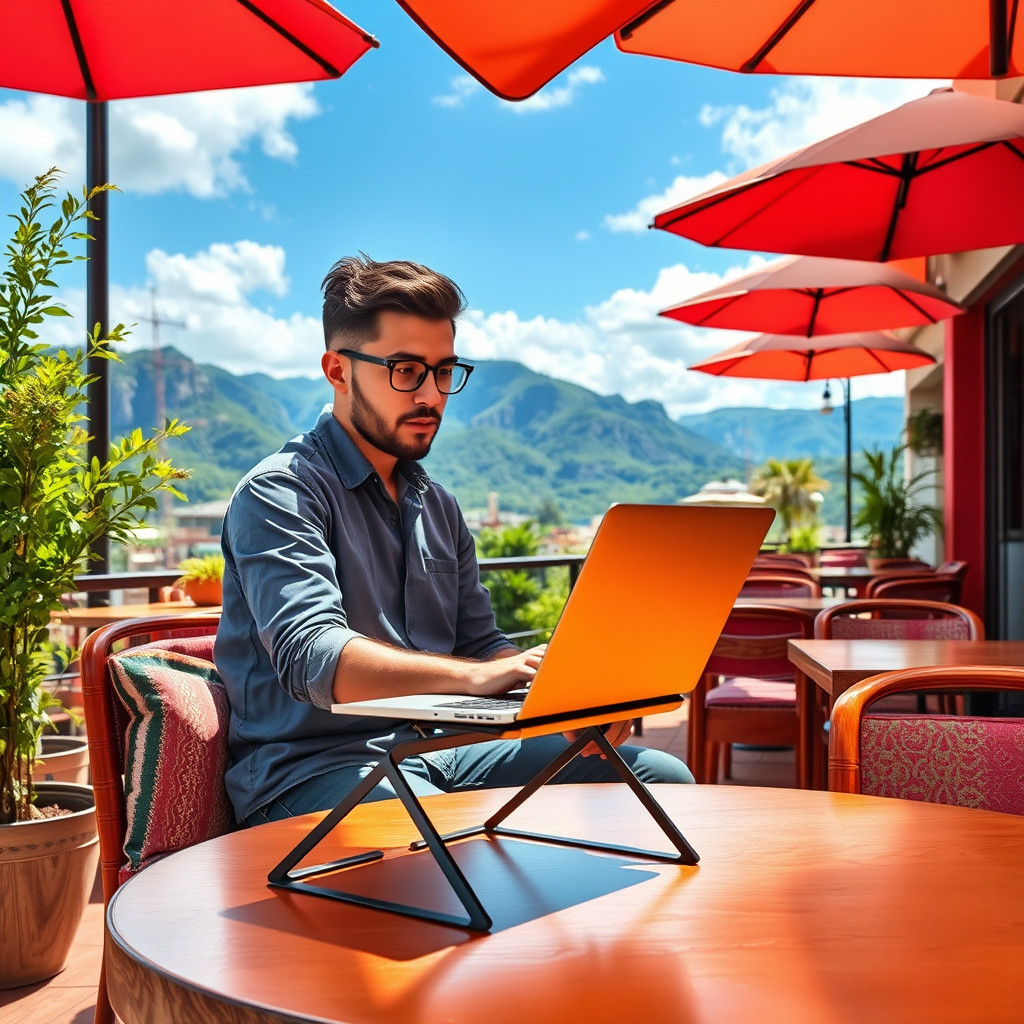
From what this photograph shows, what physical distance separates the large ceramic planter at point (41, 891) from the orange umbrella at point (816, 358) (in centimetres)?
612

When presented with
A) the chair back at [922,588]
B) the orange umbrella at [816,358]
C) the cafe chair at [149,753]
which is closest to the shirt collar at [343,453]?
the cafe chair at [149,753]

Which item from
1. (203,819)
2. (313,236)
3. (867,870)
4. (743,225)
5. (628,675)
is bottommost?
(203,819)

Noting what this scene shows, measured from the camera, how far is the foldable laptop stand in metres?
0.87

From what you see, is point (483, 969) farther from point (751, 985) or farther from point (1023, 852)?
point (1023, 852)

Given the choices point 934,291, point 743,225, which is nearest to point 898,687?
point 743,225

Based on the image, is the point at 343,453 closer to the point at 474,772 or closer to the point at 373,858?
the point at 474,772

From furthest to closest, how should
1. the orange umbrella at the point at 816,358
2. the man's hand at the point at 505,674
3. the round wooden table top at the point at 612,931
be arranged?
the orange umbrella at the point at 816,358 → the man's hand at the point at 505,674 → the round wooden table top at the point at 612,931

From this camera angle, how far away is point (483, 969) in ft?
2.50

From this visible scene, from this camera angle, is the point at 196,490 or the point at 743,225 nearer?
the point at 743,225

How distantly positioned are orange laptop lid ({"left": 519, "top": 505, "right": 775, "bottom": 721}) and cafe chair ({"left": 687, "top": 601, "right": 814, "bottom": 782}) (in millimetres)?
2244

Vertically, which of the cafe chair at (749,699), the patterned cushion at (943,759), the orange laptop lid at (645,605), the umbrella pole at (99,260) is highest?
the umbrella pole at (99,260)

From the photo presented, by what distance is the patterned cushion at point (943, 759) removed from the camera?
5.04ft

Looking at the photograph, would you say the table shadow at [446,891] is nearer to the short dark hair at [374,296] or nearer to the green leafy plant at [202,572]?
the short dark hair at [374,296]

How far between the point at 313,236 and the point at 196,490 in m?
44.0
